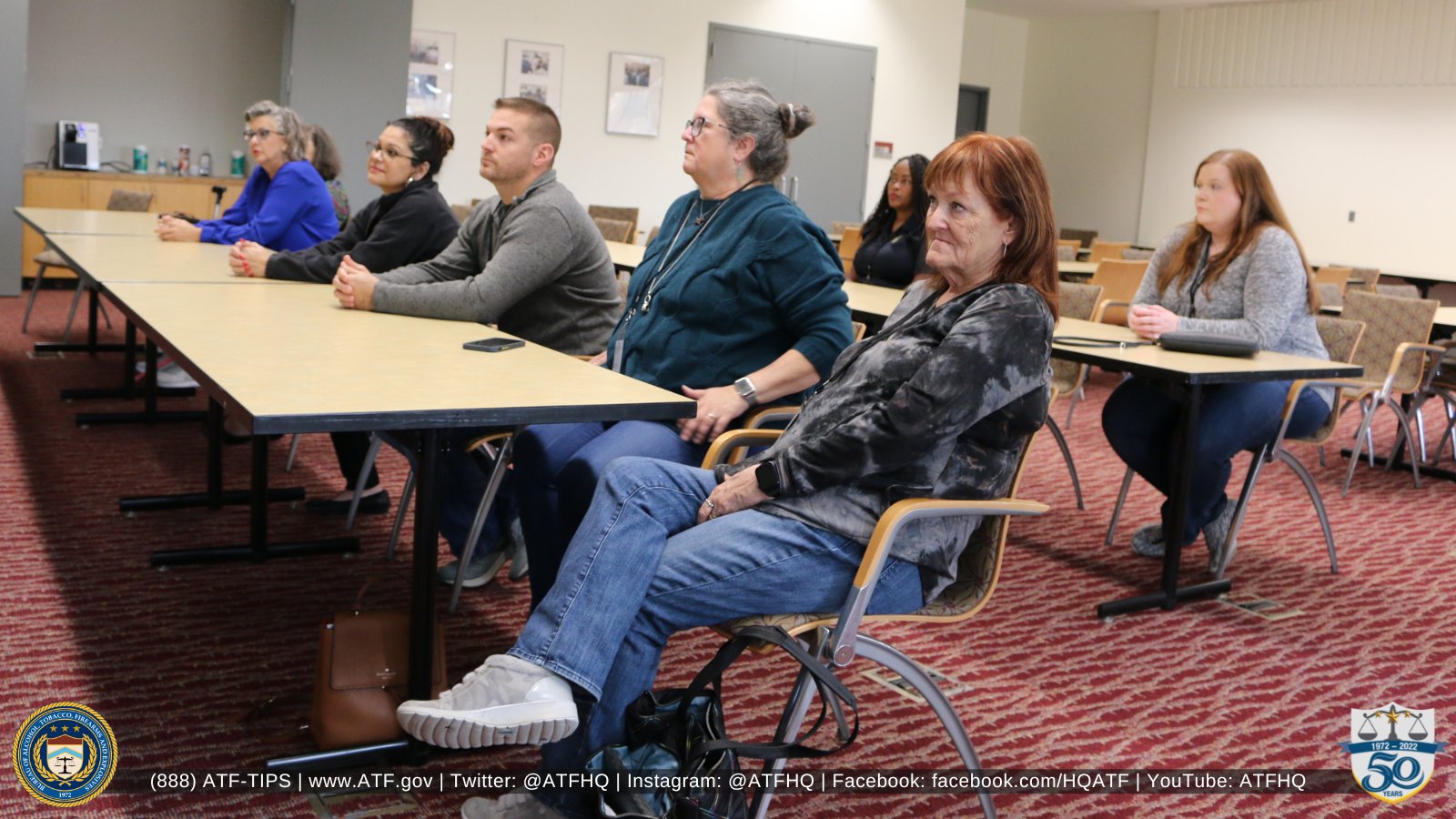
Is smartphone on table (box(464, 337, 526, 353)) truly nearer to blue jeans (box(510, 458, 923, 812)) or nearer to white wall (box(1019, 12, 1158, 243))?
blue jeans (box(510, 458, 923, 812))

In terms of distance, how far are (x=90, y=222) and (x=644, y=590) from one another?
4.46 m

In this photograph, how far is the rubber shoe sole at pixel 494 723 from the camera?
1677 millimetres

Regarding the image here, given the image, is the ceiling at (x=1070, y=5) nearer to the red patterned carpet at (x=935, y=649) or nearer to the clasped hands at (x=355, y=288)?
the red patterned carpet at (x=935, y=649)

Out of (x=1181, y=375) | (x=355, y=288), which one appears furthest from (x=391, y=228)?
(x=1181, y=375)

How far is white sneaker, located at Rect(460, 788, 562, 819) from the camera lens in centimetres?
184

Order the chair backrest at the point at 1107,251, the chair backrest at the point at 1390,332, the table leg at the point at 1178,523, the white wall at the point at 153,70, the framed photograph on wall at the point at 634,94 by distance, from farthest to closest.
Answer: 1. the framed photograph on wall at the point at 634,94
2. the chair backrest at the point at 1107,251
3. the white wall at the point at 153,70
4. the chair backrest at the point at 1390,332
5. the table leg at the point at 1178,523

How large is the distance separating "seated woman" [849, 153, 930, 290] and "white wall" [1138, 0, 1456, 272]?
759 centimetres


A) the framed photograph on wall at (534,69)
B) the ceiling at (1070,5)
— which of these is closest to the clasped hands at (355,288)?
the framed photograph on wall at (534,69)

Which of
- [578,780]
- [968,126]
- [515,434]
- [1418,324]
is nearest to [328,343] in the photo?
[515,434]

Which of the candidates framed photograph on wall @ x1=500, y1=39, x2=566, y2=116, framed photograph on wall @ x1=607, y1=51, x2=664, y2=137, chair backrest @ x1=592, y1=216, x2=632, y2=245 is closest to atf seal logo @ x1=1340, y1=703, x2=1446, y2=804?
chair backrest @ x1=592, y1=216, x2=632, y2=245

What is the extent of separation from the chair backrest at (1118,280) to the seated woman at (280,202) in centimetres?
397

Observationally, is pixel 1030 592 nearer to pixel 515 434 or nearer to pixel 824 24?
pixel 515 434

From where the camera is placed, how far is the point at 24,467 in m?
4.05

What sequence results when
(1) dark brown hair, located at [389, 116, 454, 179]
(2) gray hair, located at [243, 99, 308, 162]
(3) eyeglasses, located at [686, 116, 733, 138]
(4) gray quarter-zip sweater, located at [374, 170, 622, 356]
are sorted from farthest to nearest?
(2) gray hair, located at [243, 99, 308, 162] < (1) dark brown hair, located at [389, 116, 454, 179] < (4) gray quarter-zip sweater, located at [374, 170, 622, 356] < (3) eyeglasses, located at [686, 116, 733, 138]
